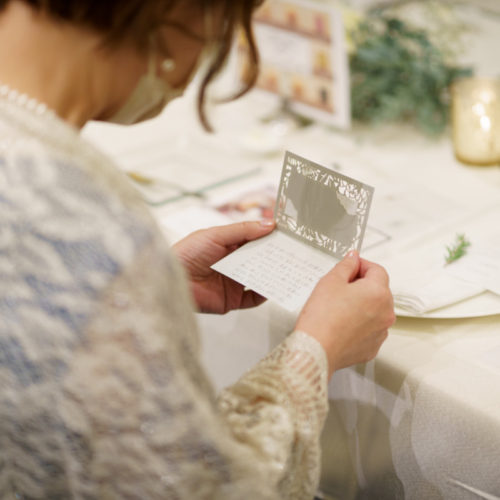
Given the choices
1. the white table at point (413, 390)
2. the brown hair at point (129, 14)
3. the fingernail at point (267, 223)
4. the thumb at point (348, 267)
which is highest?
the brown hair at point (129, 14)

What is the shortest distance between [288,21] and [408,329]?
941mm

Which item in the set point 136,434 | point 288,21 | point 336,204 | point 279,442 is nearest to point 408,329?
point 336,204

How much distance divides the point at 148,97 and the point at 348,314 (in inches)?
12.8

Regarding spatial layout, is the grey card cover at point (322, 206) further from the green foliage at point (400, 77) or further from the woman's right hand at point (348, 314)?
the green foliage at point (400, 77)

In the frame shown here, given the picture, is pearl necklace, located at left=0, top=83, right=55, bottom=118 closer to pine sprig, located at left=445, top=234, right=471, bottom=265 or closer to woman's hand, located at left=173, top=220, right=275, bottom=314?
woman's hand, located at left=173, top=220, right=275, bottom=314

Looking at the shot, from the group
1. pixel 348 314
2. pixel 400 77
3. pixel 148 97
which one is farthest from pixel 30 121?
pixel 400 77

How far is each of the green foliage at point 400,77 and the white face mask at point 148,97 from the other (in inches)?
37.0

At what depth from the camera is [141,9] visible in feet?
1.94

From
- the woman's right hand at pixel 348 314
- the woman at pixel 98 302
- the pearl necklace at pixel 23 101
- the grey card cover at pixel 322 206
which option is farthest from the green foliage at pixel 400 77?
the pearl necklace at pixel 23 101

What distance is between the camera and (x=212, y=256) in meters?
0.96

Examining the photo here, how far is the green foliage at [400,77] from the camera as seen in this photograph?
1.58m

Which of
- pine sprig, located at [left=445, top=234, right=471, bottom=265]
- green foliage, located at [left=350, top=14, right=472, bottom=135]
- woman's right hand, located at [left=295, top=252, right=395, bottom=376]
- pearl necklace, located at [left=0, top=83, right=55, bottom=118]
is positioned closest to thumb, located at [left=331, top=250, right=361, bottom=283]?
woman's right hand, located at [left=295, top=252, right=395, bottom=376]

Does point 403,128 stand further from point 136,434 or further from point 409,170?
point 136,434

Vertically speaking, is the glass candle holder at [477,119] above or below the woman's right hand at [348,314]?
above
